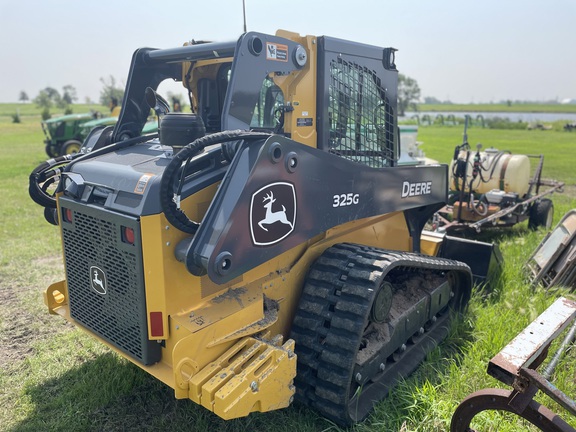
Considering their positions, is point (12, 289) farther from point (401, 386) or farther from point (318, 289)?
point (401, 386)

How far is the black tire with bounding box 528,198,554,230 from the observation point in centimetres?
852

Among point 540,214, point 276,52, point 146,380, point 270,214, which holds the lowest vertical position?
point 146,380

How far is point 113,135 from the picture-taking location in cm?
393

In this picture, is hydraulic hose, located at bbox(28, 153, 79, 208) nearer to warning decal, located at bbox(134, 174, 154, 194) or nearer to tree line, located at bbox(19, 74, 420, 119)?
warning decal, located at bbox(134, 174, 154, 194)

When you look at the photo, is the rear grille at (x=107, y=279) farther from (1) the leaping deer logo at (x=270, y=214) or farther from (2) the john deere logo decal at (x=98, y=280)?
(1) the leaping deer logo at (x=270, y=214)

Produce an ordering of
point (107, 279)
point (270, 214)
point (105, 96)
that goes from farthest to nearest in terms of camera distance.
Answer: point (105, 96)
point (107, 279)
point (270, 214)

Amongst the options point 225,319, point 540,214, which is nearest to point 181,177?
point 225,319

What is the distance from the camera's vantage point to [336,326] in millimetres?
3191

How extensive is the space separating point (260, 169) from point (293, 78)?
0.96 meters

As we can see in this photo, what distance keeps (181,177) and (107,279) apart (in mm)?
961

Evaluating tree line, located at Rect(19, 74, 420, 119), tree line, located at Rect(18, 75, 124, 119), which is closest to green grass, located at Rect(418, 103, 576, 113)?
tree line, located at Rect(19, 74, 420, 119)

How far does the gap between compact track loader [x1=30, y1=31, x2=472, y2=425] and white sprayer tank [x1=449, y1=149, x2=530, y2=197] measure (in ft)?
17.1

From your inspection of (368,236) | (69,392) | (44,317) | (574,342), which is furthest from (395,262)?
(44,317)

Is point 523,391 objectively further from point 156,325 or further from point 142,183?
point 142,183
